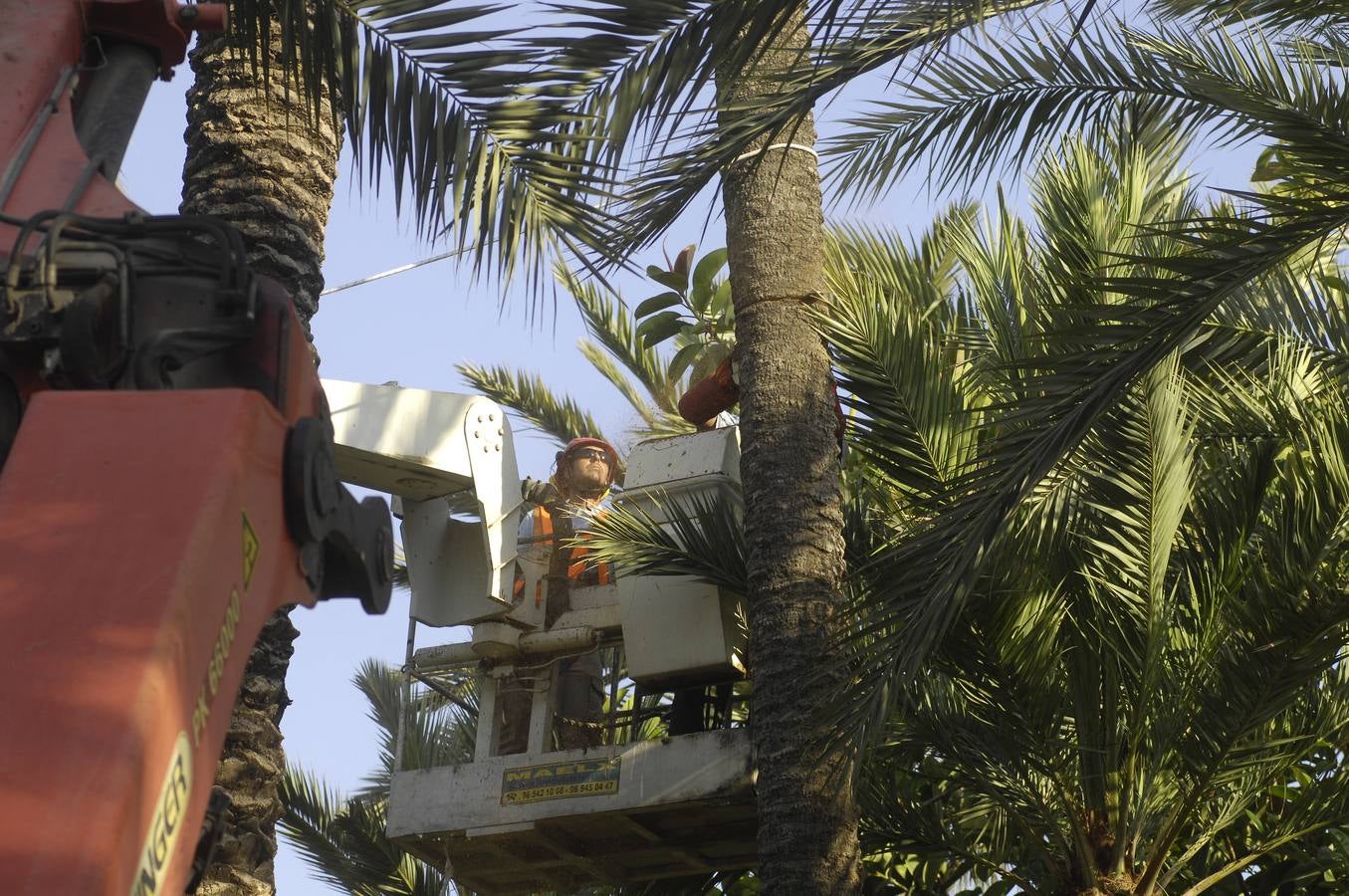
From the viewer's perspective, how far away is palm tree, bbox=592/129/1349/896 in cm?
631

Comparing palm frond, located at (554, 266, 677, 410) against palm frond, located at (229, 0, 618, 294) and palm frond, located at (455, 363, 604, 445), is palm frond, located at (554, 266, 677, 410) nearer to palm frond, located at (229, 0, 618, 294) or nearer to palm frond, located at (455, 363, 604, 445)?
palm frond, located at (455, 363, 604, 445)

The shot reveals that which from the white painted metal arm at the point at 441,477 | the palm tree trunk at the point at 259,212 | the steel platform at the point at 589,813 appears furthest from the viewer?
the steel platform at the point at 589,813

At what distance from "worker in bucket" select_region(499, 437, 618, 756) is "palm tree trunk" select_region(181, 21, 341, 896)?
2431 mm

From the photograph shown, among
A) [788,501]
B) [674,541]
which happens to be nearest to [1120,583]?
[788,501]

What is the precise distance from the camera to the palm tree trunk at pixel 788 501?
641 cm

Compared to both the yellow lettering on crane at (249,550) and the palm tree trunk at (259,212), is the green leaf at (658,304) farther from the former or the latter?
the yellow lettering on crane at (249,550)

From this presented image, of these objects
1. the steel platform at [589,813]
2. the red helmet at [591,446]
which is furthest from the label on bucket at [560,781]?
the red helmet at [591,446]

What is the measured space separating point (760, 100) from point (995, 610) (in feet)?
7.14

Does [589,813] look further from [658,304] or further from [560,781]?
[658,304]

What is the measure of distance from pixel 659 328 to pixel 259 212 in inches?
125

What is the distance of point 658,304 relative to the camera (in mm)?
8742

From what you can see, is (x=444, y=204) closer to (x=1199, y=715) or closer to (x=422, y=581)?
(x=422, y=581)

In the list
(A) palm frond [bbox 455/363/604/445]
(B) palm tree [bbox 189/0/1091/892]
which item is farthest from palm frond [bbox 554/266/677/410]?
(B) palm tree [bbox 189/0/1091/892]

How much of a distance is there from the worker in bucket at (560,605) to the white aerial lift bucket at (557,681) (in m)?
0.07
